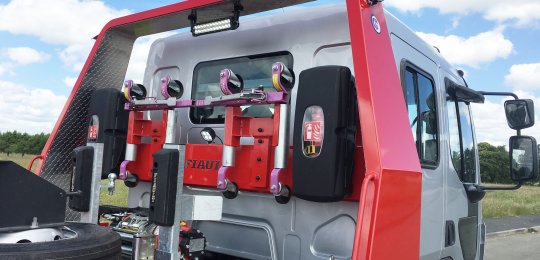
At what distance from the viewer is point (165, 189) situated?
207 centimetres

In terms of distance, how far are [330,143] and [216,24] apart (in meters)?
1.26

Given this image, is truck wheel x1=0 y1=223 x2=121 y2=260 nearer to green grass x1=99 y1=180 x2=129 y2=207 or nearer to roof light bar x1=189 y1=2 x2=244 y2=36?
green grass x1=99 y1=180 x2=129 y2=207

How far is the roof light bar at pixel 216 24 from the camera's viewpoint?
318 centimetres

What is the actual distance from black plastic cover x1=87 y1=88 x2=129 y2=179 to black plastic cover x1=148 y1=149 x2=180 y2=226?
5.58 feet

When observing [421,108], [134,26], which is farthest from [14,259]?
[421,108]

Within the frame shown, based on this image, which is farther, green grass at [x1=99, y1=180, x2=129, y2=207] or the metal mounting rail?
green grass at [x1=99, y1=180, x2=129, y2=207]

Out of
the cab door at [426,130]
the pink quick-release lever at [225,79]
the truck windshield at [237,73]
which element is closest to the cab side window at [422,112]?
the cab door at [426,130]

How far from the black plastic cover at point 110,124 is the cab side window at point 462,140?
2.51 metres

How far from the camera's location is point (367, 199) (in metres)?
2.27

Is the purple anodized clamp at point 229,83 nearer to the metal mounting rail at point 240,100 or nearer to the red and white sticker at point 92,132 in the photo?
the metal mounting rail at point 240,100

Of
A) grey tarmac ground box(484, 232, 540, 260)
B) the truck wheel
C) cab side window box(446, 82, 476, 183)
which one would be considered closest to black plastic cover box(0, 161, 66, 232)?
the truck wheel

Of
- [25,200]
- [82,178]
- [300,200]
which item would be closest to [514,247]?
[300,200]

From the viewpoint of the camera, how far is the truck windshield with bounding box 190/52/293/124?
3404mm

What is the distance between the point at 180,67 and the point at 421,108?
A: 6.29 feet
